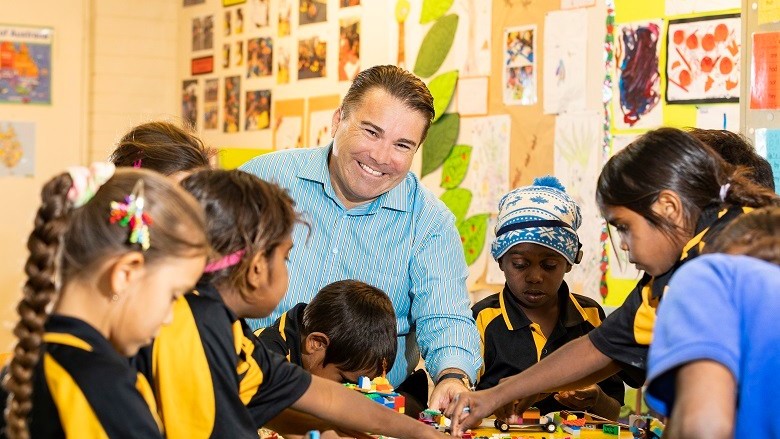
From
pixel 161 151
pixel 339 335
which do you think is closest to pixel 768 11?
pixel 339 335

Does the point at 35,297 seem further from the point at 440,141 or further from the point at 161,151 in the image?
the point at 440,141

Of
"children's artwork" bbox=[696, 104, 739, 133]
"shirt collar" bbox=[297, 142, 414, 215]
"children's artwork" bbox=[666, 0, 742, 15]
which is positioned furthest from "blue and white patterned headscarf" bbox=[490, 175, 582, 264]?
"children's artwork" bbox=[666, 0, 742, 15]

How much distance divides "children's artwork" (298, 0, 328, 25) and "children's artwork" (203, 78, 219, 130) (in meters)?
1.10

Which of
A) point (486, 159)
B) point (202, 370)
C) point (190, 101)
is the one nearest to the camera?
point (202, 370)

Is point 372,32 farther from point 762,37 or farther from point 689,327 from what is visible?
point 689,327

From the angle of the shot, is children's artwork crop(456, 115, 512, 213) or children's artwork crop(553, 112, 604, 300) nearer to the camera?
children's artwork crop(553, 112, 604, 300)

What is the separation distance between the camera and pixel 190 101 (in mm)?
7117

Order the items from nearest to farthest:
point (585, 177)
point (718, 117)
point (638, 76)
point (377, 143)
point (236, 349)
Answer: point (236, 349)
point (377, 143)
point (718, 117)
point (638, 76)
point (585, 177)

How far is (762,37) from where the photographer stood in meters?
3.20

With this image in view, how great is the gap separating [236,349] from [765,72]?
81.4 inches

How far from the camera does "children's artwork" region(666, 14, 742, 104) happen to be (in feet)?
12.1

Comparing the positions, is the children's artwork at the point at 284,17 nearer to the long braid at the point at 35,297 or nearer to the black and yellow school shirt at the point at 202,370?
the black and yellow school shirt at the point at 202,370

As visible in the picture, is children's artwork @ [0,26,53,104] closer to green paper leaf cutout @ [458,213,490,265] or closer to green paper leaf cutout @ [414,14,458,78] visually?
green paper leaf cutout @ [414,14,458,78]

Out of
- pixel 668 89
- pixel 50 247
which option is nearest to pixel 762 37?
pixel 668 89
